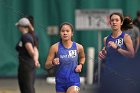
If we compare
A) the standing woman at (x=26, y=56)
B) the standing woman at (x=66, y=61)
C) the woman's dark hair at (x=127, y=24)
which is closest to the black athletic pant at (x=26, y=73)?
the standing woman at (x=26, y=56)

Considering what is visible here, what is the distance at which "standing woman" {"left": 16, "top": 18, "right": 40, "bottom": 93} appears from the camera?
310 inches

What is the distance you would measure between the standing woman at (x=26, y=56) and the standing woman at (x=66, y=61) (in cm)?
173

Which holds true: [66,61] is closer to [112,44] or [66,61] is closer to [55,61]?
[55,61]

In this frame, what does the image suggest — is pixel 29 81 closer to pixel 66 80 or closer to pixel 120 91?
pixel 66 80

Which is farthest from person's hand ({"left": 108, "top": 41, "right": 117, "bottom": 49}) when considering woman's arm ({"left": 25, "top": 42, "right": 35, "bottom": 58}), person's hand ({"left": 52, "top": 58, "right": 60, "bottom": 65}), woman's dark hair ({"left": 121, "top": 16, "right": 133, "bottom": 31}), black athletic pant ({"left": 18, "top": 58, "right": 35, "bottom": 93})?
black athletic pant ({"left": 18, "top": 58, "right": 35, "bottom": 93})

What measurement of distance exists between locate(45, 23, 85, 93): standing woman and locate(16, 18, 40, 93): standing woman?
173cm

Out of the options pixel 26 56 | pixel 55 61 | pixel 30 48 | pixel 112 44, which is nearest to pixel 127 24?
pixel 112 44

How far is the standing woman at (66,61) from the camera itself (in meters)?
6.04

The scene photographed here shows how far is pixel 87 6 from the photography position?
1291cm

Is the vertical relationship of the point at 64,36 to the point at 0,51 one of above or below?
above

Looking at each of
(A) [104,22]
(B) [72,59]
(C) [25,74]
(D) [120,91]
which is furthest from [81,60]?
(A) [104,22]

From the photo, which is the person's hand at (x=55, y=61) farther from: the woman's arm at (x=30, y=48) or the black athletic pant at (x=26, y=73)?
the black athletic pant at (x=26, y=73)

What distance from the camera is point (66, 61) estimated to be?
6070mm

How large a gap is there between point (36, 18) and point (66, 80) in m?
6.91
